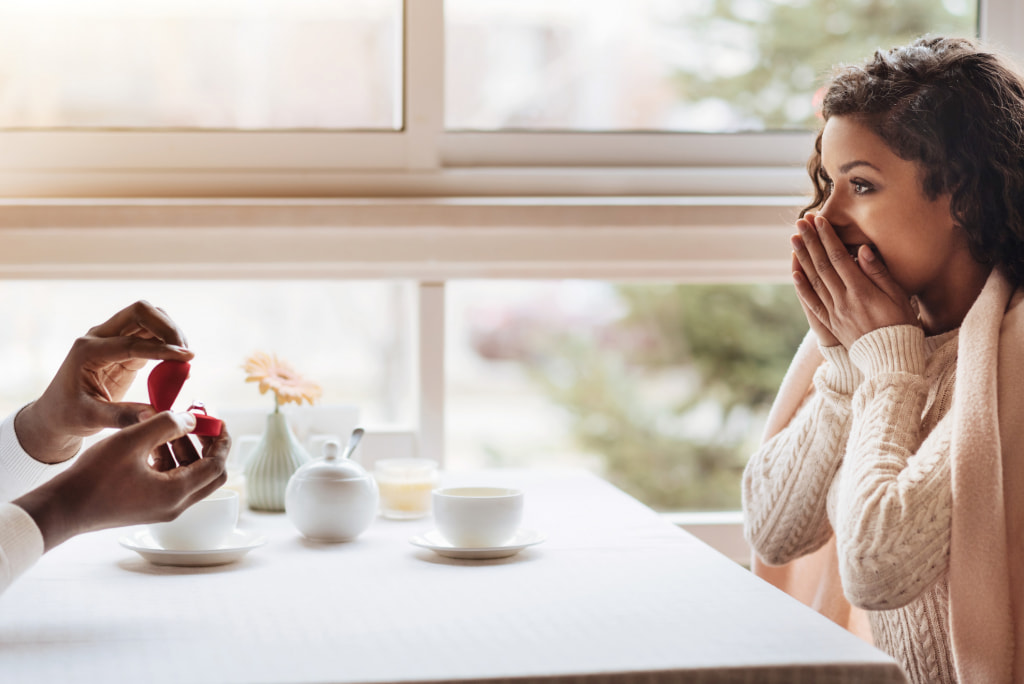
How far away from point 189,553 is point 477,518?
0.30 metres

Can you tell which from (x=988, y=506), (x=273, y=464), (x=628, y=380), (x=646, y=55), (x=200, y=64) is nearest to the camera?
(x=988, y=506)

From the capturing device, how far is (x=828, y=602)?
1.38 meters

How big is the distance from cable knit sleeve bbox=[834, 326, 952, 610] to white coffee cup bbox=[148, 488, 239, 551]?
2.16 feet

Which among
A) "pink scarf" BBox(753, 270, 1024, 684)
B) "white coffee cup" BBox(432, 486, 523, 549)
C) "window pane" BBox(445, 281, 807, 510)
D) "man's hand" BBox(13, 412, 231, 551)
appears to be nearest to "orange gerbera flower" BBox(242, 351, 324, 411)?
"white coffee cup" BBox(432, 486, 523, 549)

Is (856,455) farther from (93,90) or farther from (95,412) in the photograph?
(93,90)

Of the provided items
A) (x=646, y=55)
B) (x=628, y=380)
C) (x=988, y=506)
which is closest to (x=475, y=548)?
(x=988, y=506)

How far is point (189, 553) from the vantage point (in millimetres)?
1033

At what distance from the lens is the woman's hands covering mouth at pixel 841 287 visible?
3.84ft

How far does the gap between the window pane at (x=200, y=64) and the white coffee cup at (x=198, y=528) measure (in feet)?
3.47

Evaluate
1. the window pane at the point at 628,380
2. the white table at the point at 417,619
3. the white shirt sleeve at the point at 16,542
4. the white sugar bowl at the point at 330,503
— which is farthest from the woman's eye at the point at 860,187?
the window pane at the point at 628,380

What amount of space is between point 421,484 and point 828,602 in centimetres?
58

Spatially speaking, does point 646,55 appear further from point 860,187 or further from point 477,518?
point 477,518

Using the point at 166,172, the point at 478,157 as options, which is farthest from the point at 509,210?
the point at 166,172

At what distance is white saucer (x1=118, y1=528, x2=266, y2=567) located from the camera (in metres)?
1.04
